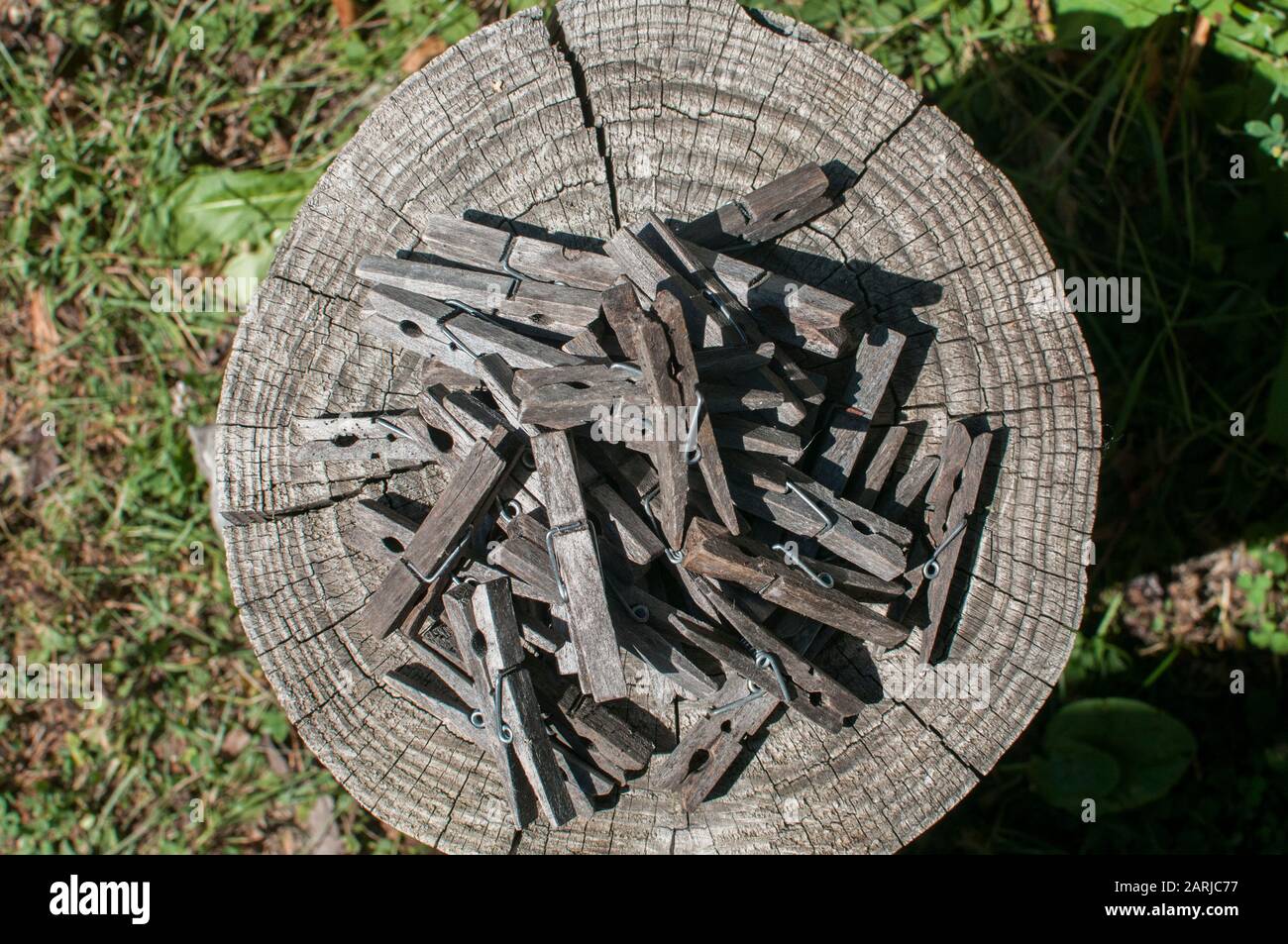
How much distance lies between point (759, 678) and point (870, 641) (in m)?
0.38

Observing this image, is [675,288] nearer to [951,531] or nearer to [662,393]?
[662,393]

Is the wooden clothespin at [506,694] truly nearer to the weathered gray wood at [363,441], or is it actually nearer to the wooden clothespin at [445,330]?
the weathered gray wood at [363,441]

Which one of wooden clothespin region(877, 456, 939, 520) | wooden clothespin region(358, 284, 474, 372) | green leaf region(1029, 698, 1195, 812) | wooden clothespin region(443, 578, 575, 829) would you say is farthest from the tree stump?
green leaf region(1029, 698, 1195, 812)

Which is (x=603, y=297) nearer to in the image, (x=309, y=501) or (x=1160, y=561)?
(x=309, y=501)

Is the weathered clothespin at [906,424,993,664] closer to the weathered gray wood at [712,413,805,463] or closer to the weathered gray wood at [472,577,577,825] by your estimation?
the weathered gray wood at [712,413,805,463]

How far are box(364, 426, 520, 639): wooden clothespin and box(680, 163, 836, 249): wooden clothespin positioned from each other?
2.84 ft

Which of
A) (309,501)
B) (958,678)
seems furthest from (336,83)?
(958,678)

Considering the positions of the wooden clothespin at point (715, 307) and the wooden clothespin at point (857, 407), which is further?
the wooden clothespin at point (857, 407)

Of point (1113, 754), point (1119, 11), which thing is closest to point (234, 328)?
point (1119, 11)

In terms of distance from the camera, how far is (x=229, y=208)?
4.69 m

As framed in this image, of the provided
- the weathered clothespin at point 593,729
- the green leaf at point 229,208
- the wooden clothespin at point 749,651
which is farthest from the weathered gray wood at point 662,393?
the green leaf at point 229,208

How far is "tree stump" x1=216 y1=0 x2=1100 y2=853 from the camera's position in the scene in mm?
2982

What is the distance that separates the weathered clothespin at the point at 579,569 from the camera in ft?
8.85

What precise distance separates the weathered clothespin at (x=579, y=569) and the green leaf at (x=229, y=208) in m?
2.65
